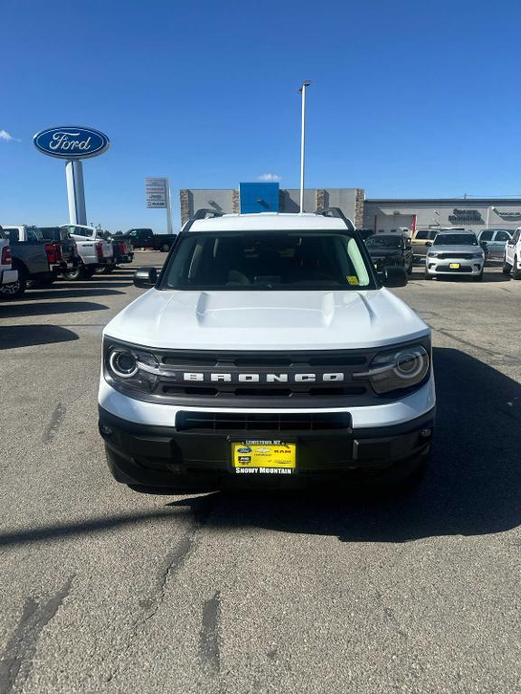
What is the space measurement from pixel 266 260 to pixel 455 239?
58.9ft

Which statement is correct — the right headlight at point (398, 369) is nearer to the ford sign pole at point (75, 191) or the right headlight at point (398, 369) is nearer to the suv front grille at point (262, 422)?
the suv front grille at point (262, 422)

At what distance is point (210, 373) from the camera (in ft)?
8.79

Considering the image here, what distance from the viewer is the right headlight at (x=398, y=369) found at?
2727 mm

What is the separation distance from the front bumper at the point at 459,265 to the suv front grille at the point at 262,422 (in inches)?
695

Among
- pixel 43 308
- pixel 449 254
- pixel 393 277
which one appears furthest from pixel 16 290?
pixel 449 254

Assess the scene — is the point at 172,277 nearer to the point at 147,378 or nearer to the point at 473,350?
the point at 147,378

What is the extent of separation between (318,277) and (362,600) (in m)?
2.51

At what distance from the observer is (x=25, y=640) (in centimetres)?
224

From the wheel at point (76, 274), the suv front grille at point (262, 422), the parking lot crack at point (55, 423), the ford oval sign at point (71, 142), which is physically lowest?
the parking lot crack at point (55, 423)

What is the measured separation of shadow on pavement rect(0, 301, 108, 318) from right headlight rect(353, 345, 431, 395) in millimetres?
9837

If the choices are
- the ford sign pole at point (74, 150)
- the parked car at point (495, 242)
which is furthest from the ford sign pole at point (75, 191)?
the parked car at point (495, 242)

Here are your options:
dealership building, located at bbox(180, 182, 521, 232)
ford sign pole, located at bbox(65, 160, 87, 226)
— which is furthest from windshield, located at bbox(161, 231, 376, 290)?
dealership building, located at bbox(180, 182, 521, 232)

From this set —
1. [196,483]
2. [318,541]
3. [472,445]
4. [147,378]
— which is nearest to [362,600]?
[318,541]

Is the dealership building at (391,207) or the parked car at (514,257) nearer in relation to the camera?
the parked car at (514,257)
